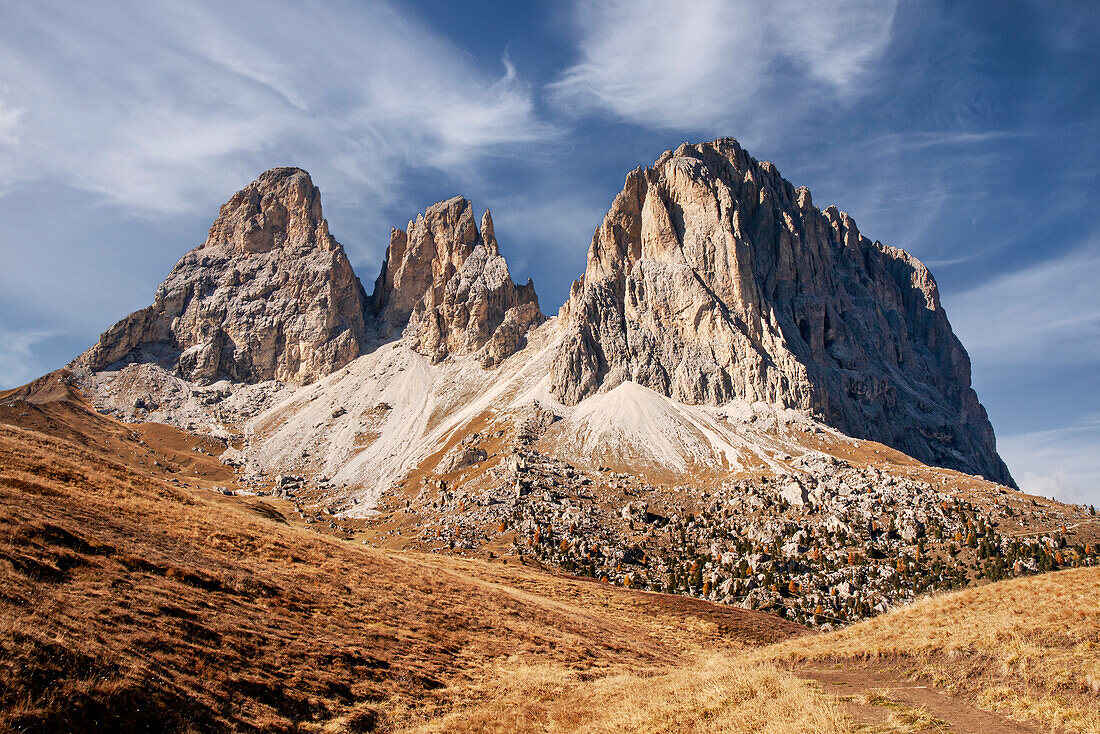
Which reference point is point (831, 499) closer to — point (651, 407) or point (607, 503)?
point (607, 503)

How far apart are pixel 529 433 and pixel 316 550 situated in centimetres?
11356

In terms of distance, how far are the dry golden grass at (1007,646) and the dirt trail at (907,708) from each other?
504 mm

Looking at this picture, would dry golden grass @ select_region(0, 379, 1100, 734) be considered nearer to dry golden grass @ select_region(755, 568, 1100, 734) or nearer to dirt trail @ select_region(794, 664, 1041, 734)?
dry golden grass @ select_region(755, 568, 1100, 734)

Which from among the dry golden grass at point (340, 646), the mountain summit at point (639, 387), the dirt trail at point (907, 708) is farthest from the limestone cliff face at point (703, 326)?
the dirt trail at point (907, 708)

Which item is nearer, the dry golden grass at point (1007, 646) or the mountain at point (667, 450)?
the dry golden grass at point (1007, 646)

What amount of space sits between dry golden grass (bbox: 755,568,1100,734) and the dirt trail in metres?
0.50

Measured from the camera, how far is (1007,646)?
17.2 meters

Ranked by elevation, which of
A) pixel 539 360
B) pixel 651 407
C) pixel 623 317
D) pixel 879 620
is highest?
pixel 623 317

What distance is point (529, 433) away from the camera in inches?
5846

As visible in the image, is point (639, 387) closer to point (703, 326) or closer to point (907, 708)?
point (703, 326)

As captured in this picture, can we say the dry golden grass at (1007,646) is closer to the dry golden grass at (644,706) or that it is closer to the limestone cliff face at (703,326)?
the dry golden grass at (644,706)

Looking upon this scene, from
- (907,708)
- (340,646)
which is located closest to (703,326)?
(340,646)

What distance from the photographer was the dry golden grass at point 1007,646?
46.4ft

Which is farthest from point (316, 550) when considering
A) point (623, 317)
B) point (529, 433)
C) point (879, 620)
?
point (623, 317)
